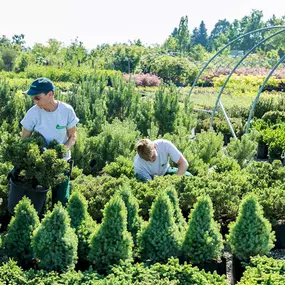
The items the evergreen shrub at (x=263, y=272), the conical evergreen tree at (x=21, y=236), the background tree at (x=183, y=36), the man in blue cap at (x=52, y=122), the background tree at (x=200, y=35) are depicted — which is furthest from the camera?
the background tree at (x=200, y=35)

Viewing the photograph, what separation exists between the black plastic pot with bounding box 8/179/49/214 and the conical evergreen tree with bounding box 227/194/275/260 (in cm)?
179

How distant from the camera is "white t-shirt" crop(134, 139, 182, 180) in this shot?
17.4 ft

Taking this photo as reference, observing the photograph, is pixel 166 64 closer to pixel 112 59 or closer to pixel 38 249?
pixel 112 59

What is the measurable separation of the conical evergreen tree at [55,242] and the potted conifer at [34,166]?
0.91m

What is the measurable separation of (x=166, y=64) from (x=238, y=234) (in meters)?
24.7

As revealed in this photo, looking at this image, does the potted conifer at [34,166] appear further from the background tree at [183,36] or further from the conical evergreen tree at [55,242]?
the background tree at [183,36]

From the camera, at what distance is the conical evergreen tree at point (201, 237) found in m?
3.54

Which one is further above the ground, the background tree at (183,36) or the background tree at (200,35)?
the background tree at (200,35)

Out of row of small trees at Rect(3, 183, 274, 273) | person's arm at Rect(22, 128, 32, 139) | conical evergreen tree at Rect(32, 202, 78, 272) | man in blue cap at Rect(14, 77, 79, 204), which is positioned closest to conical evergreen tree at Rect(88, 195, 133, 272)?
row of small trees at Rect(3, 183, 274, 273)

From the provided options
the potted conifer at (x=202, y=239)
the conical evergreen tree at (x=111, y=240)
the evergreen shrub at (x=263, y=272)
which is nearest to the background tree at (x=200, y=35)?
the potted conifer at (x=202, y=239)

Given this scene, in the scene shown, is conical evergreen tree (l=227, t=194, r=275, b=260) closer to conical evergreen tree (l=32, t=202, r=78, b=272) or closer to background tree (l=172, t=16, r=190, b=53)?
conical evergreen tree (l=32, t=202, r=78, b=272)

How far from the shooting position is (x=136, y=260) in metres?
3.72

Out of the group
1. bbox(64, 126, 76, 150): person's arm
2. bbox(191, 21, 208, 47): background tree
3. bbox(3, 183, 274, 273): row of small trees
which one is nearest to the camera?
bbox(3, 183, 274, 273): row of small trees

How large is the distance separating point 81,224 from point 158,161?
6.19 ft
